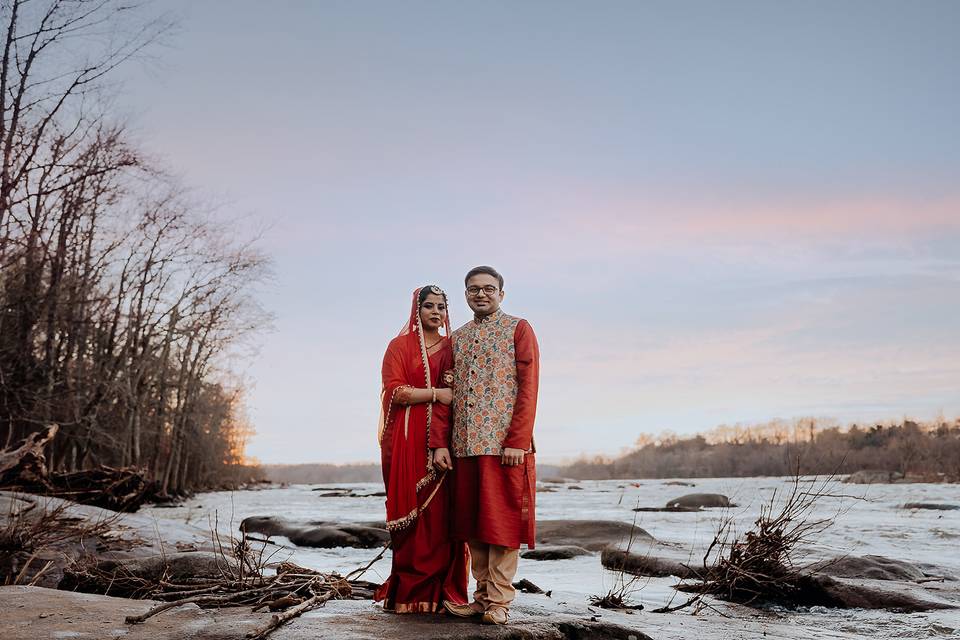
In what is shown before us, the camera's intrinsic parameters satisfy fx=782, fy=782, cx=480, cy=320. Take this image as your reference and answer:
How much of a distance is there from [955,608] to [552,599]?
347cm

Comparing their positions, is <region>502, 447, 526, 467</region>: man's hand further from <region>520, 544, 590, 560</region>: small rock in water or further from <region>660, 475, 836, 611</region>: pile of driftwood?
<region>520, 544, 590, 560</region>: small rock in water

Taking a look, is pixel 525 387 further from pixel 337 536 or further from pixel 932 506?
pixel 932 506

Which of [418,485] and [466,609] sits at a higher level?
[418,485]

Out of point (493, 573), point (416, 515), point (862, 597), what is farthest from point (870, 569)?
point (416, 515)

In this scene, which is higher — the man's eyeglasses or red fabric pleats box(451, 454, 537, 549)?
the man's eyeglasses

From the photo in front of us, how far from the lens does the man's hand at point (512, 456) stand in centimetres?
507

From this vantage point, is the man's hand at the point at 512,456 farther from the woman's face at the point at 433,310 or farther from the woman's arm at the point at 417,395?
the woman's face at the point at 433,310

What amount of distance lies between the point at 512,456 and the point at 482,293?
1097mm

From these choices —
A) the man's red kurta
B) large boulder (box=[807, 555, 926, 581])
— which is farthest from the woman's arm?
large boulder (box=[807, 555, 926, 581])

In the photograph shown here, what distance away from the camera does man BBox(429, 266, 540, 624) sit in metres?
5.05

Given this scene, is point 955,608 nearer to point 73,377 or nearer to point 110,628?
point 110,628

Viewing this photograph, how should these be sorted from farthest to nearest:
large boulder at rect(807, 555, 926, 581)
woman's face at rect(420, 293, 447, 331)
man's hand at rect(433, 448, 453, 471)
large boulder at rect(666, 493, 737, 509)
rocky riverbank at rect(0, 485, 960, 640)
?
large boulder at rect(666, 493, 737, 509) < large boulder at rect(807, 555, 926, 581) < woman's face at rect(420, 293, 447, 331) < man's hand at rect(433, 448, 453, 471) < rocky riverbank at rect(0, 485, 960, 640)

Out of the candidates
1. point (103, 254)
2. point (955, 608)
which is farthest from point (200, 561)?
point (103, 254)

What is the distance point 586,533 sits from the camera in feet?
39.9
